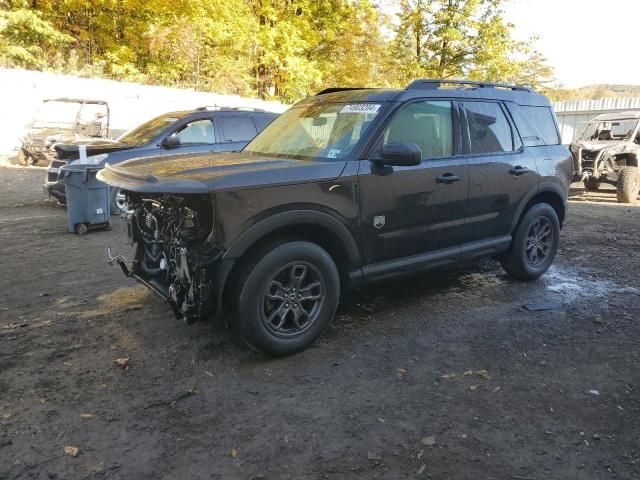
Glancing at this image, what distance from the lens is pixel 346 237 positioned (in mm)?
3691

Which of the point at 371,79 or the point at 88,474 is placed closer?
the point at 88,474

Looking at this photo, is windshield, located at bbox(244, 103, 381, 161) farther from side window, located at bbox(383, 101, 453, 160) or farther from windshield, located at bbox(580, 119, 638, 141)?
windshield, located at bbox(580, 119, 638, 141)

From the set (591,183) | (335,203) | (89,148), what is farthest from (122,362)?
(591,183)

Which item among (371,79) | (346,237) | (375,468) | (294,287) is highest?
(371,79)

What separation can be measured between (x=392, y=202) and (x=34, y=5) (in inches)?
909

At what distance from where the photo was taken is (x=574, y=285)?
5.34 meters

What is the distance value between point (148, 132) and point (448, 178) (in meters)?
5.89

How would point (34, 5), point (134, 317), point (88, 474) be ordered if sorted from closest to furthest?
point (88, 474) → point (134, 317) → point (34, 5)

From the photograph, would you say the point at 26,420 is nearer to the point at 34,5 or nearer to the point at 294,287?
the point at 294,287

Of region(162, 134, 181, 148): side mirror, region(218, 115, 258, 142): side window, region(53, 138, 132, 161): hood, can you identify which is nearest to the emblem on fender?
region(162, 134, 181, 148): side mirror

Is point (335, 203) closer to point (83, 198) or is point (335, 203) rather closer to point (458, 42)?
point (83, 198)

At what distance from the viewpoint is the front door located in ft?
12.6

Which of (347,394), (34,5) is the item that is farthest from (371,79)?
(347,394)

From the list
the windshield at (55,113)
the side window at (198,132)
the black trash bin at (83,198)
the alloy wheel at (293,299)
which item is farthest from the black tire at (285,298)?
the windshield at (55,113)
